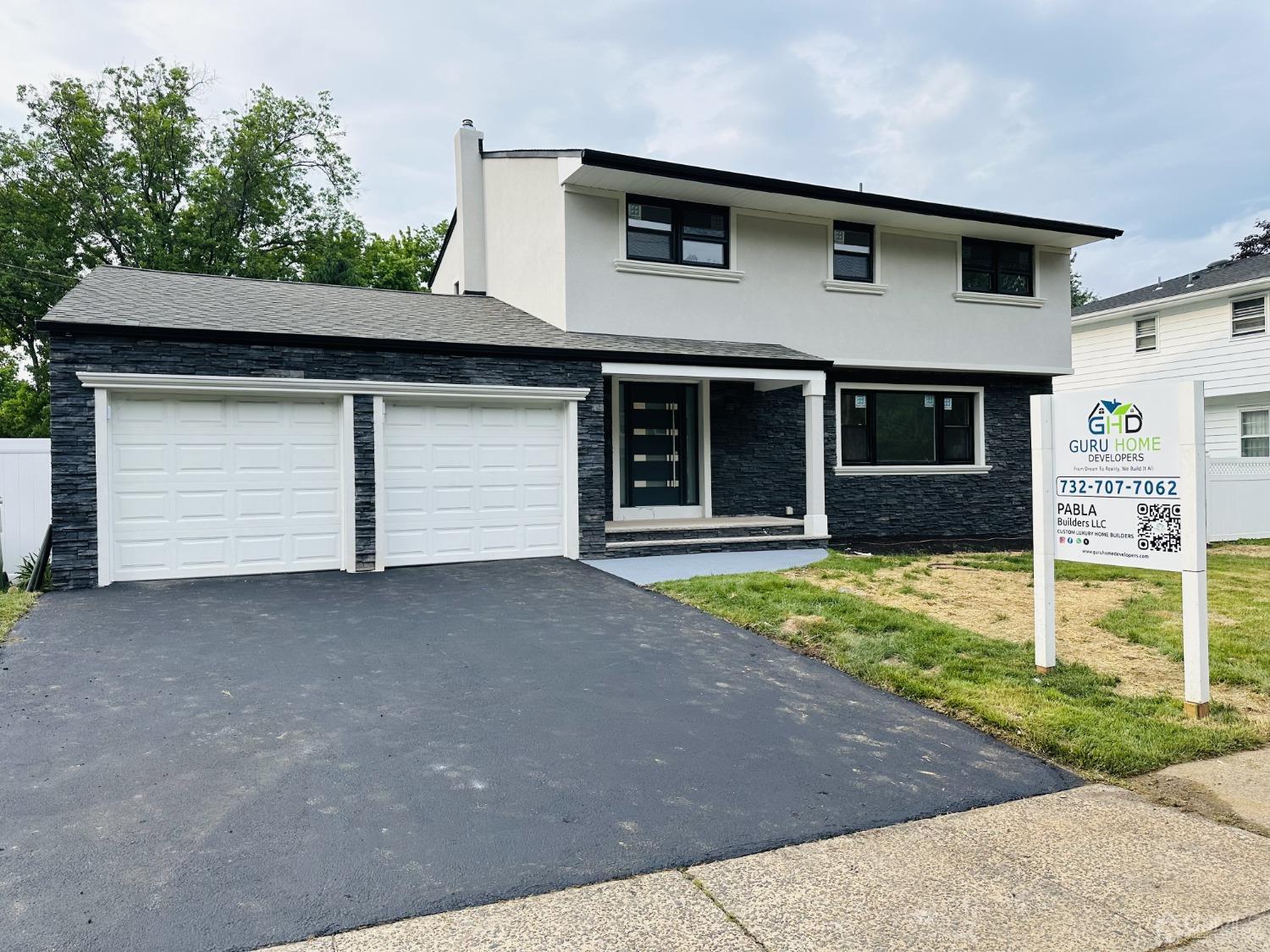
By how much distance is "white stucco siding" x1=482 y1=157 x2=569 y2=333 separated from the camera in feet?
38.5

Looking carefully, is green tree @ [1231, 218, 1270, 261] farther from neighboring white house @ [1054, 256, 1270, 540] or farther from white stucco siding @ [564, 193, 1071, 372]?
white stucco siding @ [564, 193, 1071, 372]

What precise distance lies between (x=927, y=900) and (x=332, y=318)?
32.6 ft

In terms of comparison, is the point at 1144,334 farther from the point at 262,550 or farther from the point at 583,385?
the point at 262,550

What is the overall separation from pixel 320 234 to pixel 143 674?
28381 millimetres

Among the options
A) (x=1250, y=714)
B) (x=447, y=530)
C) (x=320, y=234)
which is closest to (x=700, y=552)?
(x=447, y=530)

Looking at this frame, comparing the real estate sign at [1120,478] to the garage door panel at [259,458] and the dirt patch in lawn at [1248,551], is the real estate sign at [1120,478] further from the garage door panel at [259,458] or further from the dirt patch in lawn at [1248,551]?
the dirt patch in lawn at [1248,551]

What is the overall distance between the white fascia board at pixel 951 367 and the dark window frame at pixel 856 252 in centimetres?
142

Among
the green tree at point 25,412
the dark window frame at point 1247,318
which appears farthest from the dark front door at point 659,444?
the green tree at point 25,412

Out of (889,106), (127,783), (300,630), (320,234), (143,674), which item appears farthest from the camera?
(320,234)

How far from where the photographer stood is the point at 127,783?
3553 millimetres

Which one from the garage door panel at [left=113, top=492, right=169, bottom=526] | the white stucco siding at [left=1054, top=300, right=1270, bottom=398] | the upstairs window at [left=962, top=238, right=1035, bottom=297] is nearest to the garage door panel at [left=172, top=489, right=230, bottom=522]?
the garage door panel at [left=113, top=492, right=169, bottom=526]

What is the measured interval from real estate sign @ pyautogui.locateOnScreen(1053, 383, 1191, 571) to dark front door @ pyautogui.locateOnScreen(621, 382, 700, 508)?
25.6ft

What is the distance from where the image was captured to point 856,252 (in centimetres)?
1349

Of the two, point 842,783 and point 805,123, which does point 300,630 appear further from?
point 805,123
